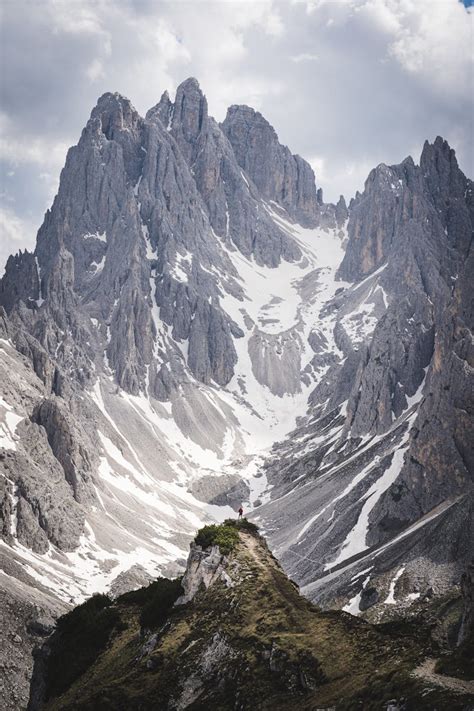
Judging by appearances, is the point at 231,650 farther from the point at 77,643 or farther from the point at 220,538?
the point at 77,643

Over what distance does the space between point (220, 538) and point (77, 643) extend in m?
10.1

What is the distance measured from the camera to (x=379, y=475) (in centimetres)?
15412

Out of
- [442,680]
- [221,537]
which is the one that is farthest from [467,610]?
[221,537]

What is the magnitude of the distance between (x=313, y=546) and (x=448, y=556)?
53.4m

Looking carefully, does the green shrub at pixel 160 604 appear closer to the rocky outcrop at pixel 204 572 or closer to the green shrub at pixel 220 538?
the rocky outcrop at pixel 204 572

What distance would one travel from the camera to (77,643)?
41.6m

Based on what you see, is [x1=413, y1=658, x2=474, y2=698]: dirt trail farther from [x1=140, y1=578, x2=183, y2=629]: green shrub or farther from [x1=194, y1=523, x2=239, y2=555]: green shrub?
[x1=194, y1=523, x2=239, y2=555]: green shrub

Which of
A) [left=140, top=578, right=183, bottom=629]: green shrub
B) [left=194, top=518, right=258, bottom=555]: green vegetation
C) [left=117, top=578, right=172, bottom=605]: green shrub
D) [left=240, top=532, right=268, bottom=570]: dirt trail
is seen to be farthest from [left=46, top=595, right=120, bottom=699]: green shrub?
[left=240, top=532, right=268, bottom=570]: dirt trail

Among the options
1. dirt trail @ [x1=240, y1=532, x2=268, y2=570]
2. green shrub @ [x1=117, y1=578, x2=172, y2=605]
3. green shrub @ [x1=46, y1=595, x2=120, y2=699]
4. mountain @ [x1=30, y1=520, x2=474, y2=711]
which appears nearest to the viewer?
mountain @ [x1=30, y1=520, x2=474, y2=711]

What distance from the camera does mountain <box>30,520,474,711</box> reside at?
2581 cm

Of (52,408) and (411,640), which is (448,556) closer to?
(411,640)

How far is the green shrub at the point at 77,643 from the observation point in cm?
3934

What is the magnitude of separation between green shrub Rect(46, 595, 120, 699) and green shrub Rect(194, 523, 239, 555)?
6930mm

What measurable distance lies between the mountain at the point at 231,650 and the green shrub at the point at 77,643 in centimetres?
7
